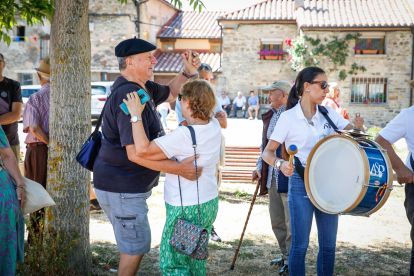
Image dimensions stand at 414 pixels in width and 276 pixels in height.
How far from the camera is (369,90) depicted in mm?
21219

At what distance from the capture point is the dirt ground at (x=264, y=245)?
402 cm

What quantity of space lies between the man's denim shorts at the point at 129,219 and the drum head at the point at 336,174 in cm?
116

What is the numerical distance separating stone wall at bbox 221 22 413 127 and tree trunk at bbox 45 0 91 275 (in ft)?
62.5

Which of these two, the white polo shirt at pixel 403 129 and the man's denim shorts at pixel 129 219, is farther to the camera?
the white polo shirt at pixel 403 129

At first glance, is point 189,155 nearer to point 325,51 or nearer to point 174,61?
point 325,51

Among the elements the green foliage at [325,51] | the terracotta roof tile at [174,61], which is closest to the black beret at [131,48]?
the green foliage at [325,51]

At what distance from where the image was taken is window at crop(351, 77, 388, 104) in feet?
69.5

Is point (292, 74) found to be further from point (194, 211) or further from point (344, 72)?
point (194, 211)

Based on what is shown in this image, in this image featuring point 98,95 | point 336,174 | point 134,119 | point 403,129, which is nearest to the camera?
point 134,119

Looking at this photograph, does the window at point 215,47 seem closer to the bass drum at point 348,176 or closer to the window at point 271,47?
the window at point 271,47

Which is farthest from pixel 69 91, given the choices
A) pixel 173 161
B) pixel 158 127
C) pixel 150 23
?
pixel 150 23

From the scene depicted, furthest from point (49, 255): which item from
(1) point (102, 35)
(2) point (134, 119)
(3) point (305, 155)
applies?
(1) point (102, 35)

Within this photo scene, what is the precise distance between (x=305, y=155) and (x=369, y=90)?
65.0 ft

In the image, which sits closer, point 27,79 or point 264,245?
point 264,245
